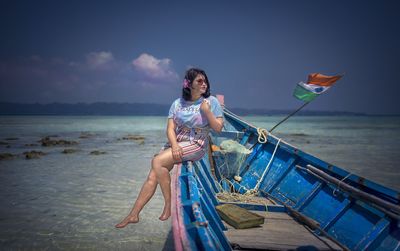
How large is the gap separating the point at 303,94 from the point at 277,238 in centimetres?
417

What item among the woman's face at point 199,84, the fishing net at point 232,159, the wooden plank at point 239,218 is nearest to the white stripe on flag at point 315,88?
the fishing net at point 232,159

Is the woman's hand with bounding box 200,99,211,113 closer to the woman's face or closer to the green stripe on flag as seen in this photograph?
the woman's face

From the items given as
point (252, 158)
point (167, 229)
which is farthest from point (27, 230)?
point (252, 158)

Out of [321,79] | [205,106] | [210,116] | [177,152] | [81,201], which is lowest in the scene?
[81,201]

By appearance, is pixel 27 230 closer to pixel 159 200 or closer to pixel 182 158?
pixel 159 200

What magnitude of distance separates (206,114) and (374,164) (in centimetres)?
1305

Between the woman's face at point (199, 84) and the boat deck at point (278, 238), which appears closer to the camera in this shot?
the boat deck at point (278, 238)

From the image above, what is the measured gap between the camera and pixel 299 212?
164 inches

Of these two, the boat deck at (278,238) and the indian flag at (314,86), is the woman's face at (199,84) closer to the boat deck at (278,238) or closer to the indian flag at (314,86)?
the boat deck at (278,238)

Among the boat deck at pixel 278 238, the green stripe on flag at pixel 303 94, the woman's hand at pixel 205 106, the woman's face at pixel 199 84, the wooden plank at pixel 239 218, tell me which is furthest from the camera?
the green stripe on flag at pixel 303 94

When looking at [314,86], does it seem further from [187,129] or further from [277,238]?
[277,238]

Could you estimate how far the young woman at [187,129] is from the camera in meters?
3.91

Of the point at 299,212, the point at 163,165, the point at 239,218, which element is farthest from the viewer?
the point at 299,212

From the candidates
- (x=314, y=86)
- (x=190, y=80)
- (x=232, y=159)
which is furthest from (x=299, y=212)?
(x=314, y=86)
